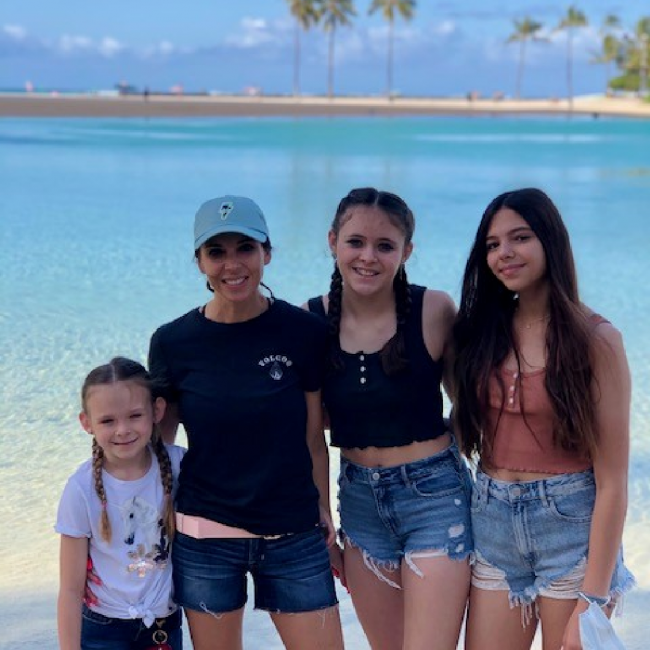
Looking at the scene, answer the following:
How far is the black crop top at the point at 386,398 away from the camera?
294 centimetres

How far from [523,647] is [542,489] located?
46cm

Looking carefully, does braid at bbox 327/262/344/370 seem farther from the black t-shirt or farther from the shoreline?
the shoreline

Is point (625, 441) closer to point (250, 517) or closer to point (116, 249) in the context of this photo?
point (250, 517)

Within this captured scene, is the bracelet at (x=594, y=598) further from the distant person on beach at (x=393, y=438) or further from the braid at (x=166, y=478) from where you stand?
the braid at (x=166, y=478)

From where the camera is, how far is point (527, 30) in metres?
98.2

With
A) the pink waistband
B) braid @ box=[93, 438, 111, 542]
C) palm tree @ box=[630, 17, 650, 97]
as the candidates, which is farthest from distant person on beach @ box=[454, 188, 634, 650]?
palm tree @ box=[630, 17, 650, 97]

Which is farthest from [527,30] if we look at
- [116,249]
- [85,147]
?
[116,249]

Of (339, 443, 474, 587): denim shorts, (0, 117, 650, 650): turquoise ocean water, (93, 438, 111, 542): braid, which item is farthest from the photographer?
(0, 117, 650, 650): turquoise ocean water

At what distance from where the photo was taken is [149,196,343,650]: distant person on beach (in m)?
Answer: 2.79

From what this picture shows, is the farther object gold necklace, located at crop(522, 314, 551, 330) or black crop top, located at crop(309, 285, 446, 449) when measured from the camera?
black crop top, located at crop(309, 285, 446, 449)

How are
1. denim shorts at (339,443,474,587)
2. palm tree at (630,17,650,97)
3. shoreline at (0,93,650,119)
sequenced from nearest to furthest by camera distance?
denim shorts at (339,443,474,587) → shoreline at (0,93,650,119) → palm tree at (630,17,650,97)

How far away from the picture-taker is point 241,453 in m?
2.79

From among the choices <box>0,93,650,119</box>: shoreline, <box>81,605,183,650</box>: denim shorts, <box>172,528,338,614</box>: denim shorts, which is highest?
<box>0,93,650,119</box>: shoreline

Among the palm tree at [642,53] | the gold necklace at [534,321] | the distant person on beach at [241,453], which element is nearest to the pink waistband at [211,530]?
the distant person on beach at [241,453]
